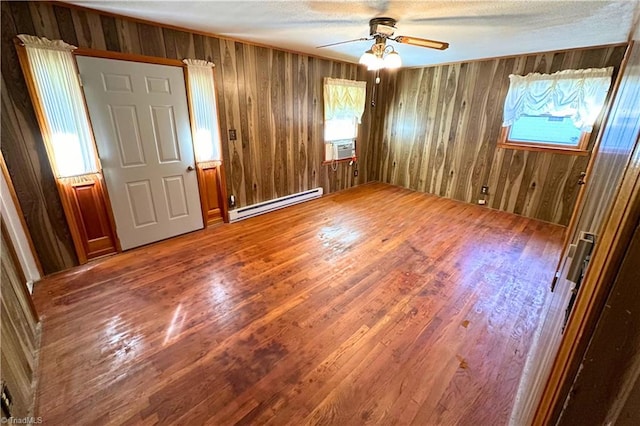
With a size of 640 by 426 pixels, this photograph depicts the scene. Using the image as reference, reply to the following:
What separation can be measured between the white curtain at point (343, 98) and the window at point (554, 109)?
227 cm

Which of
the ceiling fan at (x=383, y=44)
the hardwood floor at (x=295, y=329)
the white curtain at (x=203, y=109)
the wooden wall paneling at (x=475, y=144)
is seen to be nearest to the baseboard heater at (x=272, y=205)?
the hardwood floor at (x=295, y=329)

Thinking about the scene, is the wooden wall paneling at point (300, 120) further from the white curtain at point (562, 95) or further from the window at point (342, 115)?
the white curtain at point (562, 95)

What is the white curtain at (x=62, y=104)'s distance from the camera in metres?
2.27

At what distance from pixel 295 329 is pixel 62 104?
2766mm

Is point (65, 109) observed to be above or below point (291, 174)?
above

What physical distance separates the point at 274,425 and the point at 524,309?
6.94ft

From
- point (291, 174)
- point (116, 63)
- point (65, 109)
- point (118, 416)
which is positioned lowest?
point (118, 416)

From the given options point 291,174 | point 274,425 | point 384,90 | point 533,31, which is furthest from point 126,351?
point 384,90

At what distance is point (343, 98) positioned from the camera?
4770 millimetres

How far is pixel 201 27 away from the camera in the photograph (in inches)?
114

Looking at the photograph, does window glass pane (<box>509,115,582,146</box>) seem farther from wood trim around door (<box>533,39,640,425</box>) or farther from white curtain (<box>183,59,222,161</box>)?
wood trim around door (<box>533,39,640,425</box>)

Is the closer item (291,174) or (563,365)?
(563,365)

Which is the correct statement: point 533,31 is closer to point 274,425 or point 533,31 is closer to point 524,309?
point 524,309

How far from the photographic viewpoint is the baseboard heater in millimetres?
3957
